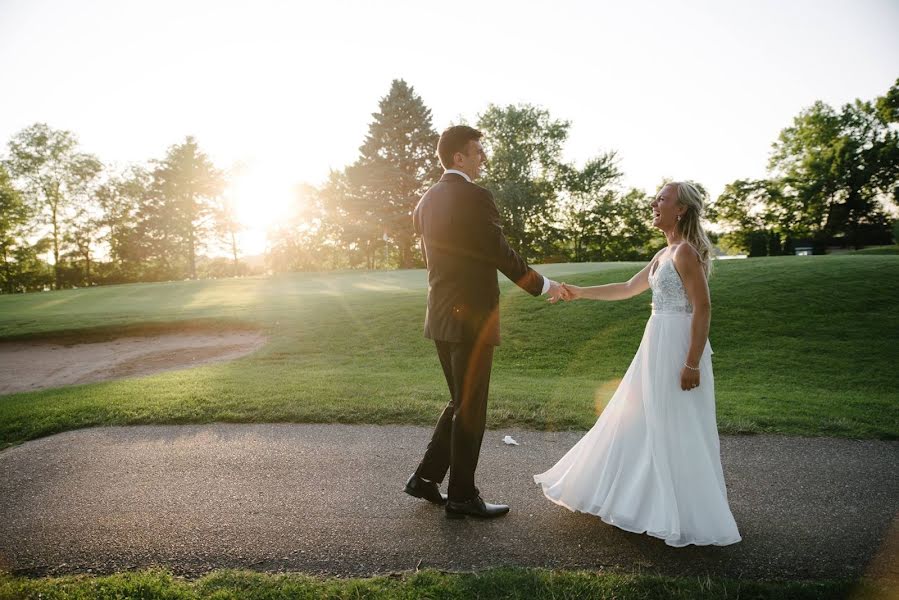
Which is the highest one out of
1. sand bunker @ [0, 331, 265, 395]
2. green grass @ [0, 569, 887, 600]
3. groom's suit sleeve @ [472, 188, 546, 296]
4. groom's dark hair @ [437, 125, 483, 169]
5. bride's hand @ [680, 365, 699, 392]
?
groom's dark hair @ [437, 125, 483, 169]

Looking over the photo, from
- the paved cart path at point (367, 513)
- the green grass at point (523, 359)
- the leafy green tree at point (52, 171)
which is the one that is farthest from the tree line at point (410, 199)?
the paved cart path at point (367, 513)

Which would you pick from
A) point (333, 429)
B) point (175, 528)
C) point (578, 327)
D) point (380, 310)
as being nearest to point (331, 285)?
point (380, 310)

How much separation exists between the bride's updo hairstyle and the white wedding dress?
0.79 ft

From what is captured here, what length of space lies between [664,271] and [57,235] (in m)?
59.8

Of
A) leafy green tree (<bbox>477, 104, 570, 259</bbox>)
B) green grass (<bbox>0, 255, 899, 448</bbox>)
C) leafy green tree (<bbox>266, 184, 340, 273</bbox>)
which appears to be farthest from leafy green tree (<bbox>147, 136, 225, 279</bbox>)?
green grass (<bbox>0, 255, 899, 448</bbox>)

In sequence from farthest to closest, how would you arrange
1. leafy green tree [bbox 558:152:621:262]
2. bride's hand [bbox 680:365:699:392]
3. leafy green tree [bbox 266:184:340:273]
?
leafy green tree [bbox 266:184:340:273] < leafy green tree [bbox 558:152:621:262] < bride's hand [bbox 680:365:699:392]

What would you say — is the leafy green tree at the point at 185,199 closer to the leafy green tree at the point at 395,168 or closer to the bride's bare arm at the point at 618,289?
the leafy green tree at the point at 395,168

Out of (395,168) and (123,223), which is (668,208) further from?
(123,223)

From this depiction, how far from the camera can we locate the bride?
329 cm

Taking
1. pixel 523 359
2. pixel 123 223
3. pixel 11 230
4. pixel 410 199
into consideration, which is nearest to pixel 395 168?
pixel 410 199

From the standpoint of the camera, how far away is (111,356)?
12.0 metres

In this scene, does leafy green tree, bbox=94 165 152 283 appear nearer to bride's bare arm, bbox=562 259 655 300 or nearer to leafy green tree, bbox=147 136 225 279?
leafy green tree, bbox=147 136 225 279

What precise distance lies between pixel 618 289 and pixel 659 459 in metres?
1.57

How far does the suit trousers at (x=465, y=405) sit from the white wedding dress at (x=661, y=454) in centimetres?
69
